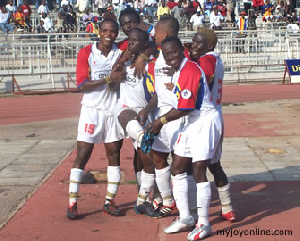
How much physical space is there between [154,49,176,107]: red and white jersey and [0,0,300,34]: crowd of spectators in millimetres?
19509

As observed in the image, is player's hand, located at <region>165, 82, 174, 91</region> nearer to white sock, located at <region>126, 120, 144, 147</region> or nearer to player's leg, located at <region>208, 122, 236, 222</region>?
white sock, located at <region>126, 120, 144, 147</region>

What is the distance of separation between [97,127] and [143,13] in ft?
77.7

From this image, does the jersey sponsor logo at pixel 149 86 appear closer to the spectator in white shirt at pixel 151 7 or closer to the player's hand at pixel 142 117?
the player's hand at pixel 142 117

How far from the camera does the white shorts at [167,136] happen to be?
624 cm

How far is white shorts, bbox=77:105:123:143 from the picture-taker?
6.81 metres

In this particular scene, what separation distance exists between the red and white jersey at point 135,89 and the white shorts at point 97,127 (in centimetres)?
28

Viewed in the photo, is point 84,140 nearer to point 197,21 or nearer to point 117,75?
point 117,75

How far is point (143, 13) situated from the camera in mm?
29906

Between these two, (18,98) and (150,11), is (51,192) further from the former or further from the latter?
(150,11)

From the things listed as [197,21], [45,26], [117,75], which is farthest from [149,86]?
[197,21]

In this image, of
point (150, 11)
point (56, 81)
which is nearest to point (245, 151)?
point (56, 81)

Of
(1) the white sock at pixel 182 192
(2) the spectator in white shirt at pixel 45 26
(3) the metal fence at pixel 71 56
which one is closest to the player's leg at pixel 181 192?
(1) the white sock at pixel 182 192

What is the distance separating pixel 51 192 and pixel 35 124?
251 inches

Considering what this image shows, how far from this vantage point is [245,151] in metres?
10.4
